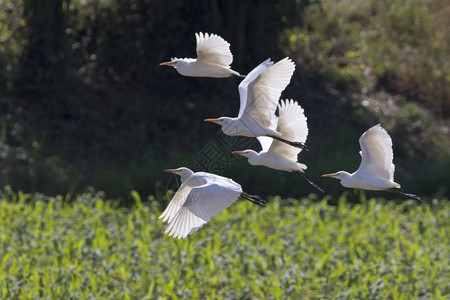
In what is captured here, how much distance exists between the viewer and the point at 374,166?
306 centimetres

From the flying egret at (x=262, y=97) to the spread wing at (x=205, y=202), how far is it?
24 cm

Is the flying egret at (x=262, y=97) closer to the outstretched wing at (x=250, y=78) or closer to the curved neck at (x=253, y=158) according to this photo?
the outstretched wing at (x=250, y=78)

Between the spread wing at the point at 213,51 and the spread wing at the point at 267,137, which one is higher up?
the spread wing at the point at 213,51

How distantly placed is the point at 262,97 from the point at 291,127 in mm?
287

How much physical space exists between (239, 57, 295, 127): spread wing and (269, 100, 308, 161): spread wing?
0.18m

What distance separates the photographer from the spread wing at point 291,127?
3430mm

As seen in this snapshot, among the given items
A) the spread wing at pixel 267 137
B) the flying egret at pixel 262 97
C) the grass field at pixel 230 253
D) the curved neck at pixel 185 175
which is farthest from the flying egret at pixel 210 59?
the grass field at pixel 230 253

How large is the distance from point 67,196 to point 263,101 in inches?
245

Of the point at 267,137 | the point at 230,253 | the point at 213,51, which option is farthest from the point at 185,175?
the point at 230,253

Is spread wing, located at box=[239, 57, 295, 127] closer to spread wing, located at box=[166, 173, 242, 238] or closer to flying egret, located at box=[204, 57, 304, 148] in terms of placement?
flying egret, located at box=[204, 57, 304, 148]

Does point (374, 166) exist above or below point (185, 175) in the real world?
above

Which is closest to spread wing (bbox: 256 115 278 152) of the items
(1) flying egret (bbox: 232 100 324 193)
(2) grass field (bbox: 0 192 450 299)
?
(1) flying egret (bbox: 232 100 324 193)

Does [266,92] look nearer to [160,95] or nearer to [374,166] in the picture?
[374,166]

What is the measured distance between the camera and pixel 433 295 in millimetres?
6535
